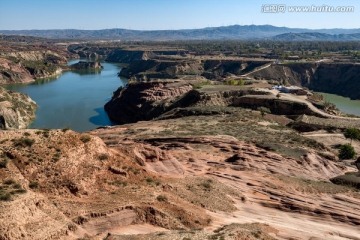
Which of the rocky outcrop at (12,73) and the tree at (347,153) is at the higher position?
the tree at (347,153)

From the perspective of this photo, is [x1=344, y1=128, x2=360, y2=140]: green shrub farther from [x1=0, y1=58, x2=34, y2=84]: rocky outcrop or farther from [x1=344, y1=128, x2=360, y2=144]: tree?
[x1=0, y1=58, x2=34, y2=84]: rocky outcrop

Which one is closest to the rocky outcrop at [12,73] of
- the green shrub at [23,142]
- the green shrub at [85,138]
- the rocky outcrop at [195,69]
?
the rocky outcrop at [195,69]

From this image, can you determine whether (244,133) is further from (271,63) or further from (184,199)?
(271,63)

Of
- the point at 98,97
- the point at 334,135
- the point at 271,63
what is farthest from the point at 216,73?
the point at 334,135

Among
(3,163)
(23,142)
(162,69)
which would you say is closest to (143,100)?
(23,142)

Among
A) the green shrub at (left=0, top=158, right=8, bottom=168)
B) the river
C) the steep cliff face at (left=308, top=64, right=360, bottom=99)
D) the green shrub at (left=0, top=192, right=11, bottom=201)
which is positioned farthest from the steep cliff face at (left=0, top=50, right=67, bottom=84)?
the green shrub at (left=0, top=192, right=11, bottom=201)

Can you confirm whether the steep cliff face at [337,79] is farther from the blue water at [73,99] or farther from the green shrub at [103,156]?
the green shrub at [103,156]
